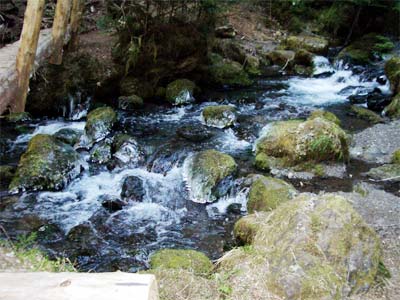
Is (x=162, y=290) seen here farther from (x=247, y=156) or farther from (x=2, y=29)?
(x=2, y=29)

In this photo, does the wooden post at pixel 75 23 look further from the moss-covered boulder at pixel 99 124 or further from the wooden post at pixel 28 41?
the moss-covered boulder at pixel 99 124

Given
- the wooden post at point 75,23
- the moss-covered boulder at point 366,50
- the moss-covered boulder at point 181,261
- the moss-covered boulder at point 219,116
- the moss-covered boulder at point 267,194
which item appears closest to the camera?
the moss-covered boulder at point 181,261

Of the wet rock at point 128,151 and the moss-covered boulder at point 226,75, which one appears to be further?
the moss-covered boulder at point 226,75

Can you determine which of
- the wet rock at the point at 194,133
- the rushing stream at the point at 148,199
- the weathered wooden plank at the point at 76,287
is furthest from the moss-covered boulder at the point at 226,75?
the weathered wooden plank at the point at 76,287

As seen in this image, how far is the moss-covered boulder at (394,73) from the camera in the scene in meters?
11.3

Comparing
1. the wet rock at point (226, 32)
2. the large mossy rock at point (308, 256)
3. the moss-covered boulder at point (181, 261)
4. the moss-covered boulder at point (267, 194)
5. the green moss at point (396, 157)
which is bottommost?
the moss-covered boulder at point (181, 261)

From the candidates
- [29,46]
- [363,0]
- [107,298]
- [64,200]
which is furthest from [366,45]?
[107,298]

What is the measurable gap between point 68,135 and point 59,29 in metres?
3.65

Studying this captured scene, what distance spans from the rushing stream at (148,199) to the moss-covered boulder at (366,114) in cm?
32

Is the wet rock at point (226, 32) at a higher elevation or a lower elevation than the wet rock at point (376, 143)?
higher

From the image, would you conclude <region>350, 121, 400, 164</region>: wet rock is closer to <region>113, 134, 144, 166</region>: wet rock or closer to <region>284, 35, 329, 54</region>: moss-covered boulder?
<region>113, 134, 144, 166</region>: wet rock

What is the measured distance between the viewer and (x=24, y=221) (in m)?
6.01

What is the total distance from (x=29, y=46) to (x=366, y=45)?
11.8 meters

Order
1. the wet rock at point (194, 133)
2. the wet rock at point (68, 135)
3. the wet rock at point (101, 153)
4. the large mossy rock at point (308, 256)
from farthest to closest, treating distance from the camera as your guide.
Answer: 1. the wet rock at point (194, 133)
2. the wet rock at point (68, 135)
3. the wet rock at point (101, 153)
4. the large mossy rock at point (308, 256)
